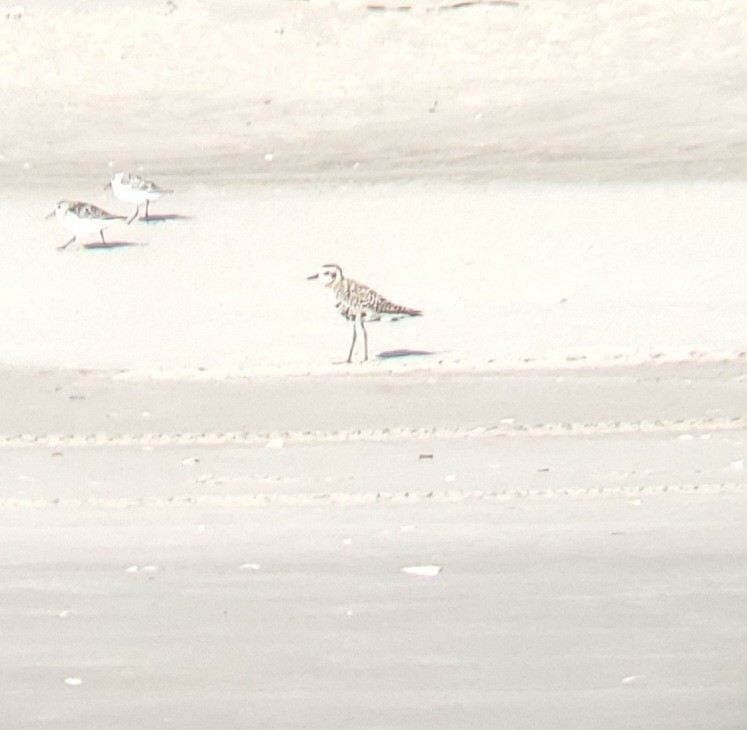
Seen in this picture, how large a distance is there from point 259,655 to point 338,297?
6.05m

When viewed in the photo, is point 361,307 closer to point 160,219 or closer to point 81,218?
point 81,218

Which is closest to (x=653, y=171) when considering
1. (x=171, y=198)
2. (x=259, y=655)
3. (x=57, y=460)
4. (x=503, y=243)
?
Answer: (x=503, y=243)

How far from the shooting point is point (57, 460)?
8.55m

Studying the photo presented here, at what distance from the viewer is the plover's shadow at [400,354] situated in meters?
11.4

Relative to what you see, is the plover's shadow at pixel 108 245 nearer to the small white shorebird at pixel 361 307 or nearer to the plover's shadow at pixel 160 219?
the plover's shadow at pixel 160 219

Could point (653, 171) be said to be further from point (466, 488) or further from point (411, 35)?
point (466, 488)

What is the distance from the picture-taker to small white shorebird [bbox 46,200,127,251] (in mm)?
14250

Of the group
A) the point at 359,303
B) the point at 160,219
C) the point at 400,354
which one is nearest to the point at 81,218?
the point at 160,219

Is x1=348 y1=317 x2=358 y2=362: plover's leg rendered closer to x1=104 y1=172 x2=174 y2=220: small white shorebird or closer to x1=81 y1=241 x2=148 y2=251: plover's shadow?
x1=81 y1=241 x2=148 y2=251: plover's shadow

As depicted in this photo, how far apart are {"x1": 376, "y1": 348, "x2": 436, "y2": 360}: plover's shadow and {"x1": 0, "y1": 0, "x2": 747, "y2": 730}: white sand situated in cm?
3

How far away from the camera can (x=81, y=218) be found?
1425 centimetres

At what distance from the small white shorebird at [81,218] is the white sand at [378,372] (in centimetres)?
19

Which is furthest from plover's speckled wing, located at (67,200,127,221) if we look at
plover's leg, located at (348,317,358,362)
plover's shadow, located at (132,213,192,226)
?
plover's leg, located at (348,317,358,362)

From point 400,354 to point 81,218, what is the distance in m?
3.42
